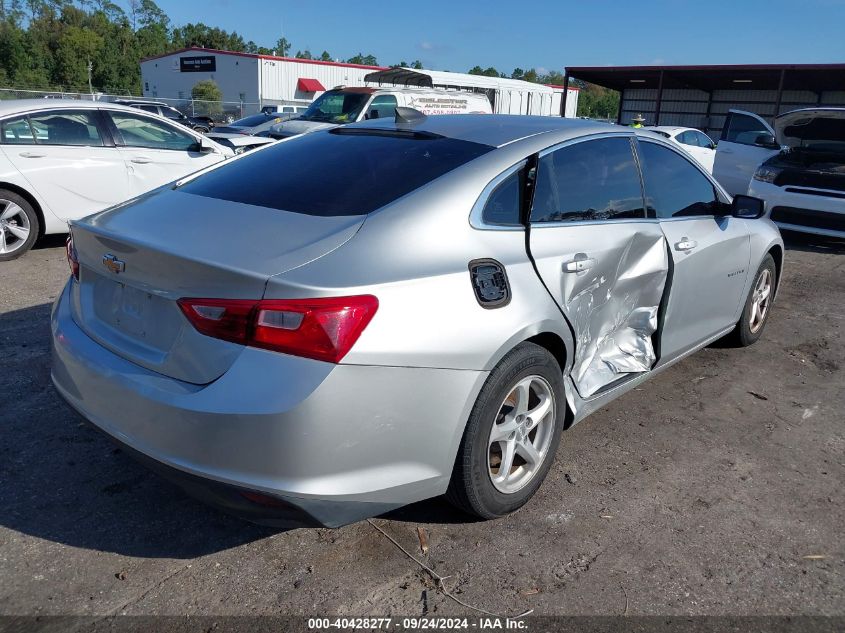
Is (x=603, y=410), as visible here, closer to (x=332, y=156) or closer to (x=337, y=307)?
(x=332, y=156)

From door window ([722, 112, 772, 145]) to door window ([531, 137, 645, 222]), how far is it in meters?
10.4

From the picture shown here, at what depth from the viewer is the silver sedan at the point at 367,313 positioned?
2.27 metres

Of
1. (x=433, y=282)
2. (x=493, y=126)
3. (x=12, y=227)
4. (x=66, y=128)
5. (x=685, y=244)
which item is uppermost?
(x=493, y=126)

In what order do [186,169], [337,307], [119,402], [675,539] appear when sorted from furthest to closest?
[186,169]
[675,539]
[119,402]
[337,307]

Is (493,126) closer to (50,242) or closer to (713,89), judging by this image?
(50,242)

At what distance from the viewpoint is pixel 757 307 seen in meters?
5.31

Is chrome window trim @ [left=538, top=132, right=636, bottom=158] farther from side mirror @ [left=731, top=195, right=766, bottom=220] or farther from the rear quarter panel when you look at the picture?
side mirror @ [left=731, top=195, right=766, bottom=220]

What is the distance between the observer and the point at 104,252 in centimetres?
272

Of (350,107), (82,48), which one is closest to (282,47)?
(82,48)

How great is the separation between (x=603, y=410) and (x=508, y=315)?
1.77 metres

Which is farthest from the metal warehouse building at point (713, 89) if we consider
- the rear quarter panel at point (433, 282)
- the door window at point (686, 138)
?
the rear quarter panel at point (433, 282)

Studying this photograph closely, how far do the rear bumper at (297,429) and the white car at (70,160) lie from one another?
543 centimetres

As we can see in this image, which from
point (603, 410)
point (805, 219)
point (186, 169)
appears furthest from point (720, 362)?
point (186, 169)

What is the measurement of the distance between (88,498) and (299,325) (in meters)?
1.55
